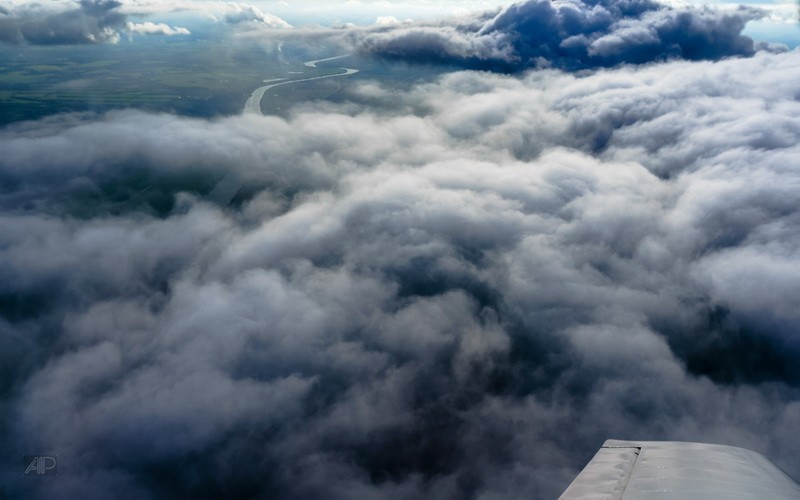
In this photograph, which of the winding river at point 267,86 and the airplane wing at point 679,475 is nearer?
the airplane wing at point 679,475

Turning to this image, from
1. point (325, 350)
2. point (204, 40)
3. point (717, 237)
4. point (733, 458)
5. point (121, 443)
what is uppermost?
point (204, 40)

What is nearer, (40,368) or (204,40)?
(40,368)

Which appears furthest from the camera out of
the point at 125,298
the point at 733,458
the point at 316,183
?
the point at 316,183

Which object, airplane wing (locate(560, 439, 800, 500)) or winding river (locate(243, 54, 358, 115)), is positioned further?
winding river (locate(243, 54, 358, 115))

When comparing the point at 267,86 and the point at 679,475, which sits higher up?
the point at 267,86

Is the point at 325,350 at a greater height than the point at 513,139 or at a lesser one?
lesser

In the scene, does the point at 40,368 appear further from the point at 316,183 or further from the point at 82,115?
the point at 82,115

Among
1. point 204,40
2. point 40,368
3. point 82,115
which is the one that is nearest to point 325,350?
point 40,368

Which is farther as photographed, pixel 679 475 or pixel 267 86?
pixel 267 86
